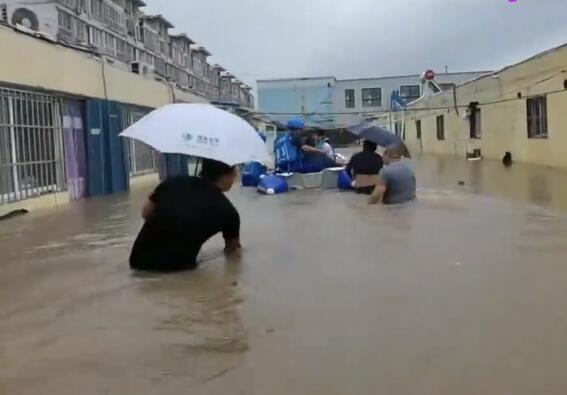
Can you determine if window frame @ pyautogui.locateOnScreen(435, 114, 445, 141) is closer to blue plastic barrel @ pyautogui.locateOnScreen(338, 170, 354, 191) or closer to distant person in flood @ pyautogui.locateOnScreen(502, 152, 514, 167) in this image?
distant person in flood @ pyautogui.locateOnScreen(502, 152, 514, 167)

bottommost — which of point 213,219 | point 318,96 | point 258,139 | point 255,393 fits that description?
point 255,393

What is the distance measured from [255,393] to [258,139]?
11.0 ft

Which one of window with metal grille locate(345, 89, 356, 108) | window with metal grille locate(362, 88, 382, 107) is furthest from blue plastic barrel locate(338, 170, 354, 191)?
window with metal grille locate(362, 88, 382, 107)

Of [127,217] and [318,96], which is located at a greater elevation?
[318,96]

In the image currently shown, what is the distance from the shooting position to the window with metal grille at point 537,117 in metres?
21.5

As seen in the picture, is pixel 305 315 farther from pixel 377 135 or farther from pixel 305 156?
pixel 305 156

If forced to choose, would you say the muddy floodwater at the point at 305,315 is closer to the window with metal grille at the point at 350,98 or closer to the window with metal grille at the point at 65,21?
the window with metal grille at the point at 65,21

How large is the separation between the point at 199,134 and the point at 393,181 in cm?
485

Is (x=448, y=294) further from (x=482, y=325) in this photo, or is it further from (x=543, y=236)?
(x=543, y=236)

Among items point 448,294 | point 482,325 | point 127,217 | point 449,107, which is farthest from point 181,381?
point 449,107

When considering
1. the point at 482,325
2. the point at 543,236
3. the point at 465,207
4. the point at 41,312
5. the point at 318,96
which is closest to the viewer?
the point at 482,325

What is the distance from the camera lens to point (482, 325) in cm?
420

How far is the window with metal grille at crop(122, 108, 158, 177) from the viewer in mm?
20172

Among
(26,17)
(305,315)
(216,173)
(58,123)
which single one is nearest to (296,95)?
(26,17)
